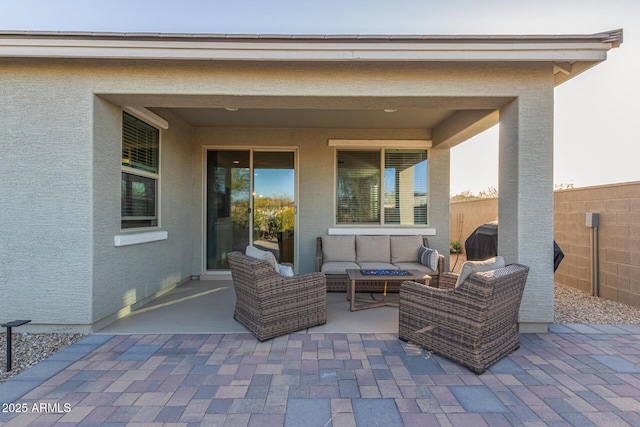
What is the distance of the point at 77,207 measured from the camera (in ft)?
10.5

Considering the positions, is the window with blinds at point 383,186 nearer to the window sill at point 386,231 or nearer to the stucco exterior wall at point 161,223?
the window sill at point 386,231

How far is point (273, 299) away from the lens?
3076mm

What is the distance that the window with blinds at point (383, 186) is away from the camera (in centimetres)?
603

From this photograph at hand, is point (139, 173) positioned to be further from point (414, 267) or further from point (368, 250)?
point (414, 267)

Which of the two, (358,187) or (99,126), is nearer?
(99,126)

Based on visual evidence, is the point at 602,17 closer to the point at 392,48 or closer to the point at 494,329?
the point at 392,48

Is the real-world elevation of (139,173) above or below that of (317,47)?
below

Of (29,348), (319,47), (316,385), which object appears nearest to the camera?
(316,385)

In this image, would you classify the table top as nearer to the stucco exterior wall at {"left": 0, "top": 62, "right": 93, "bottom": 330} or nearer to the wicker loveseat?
the wicker loveseat

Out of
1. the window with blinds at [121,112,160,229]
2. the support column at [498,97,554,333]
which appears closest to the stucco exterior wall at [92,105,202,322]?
the window with blinds at [121,112,160,229]

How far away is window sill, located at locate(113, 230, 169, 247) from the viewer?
11.8 ft

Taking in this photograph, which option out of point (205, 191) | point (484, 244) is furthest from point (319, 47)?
point (484, 244)

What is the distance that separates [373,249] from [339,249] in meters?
0.61

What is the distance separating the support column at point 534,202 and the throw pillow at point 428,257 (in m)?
1.53
